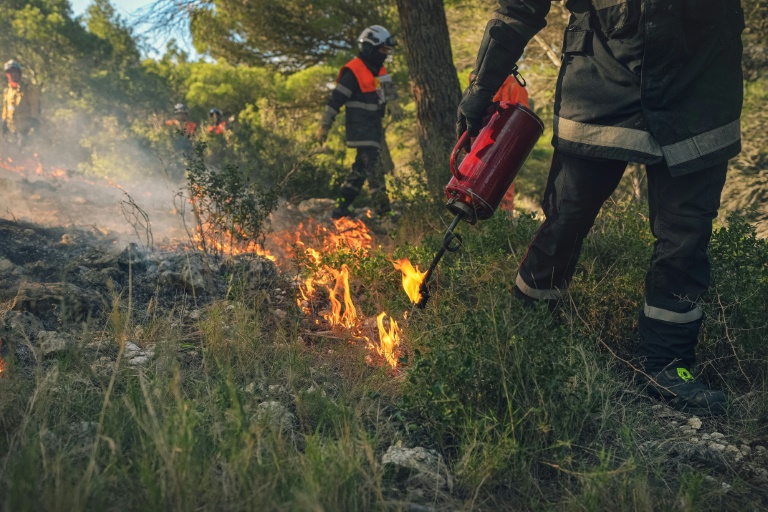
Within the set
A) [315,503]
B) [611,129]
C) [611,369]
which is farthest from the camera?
[611,369]

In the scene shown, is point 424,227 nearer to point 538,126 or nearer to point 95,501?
point 538,126

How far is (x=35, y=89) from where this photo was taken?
12633 millimetres

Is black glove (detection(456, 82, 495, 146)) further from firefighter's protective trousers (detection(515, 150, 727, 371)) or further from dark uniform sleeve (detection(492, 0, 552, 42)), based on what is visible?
firefighter's protective trousers (detection(515, 150, 727, 371))

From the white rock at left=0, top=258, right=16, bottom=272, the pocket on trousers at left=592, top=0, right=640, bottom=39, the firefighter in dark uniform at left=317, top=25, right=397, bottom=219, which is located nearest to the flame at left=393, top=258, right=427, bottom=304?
the pocket on trousers at left=592, top=0, right=640, bottom=39

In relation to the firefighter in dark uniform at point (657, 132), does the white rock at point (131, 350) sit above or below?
below

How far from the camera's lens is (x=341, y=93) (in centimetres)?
690

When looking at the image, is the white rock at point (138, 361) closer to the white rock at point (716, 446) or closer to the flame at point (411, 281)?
the flame at point (411, 281)

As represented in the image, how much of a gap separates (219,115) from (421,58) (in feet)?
28.6

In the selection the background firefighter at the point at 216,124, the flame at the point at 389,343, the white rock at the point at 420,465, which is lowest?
the background firefighter at the point at 216,124

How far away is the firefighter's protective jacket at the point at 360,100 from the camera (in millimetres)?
6906

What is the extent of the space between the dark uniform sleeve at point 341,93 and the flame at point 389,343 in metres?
4.28

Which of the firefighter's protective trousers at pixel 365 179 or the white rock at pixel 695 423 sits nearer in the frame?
Answer: the white rock at pixel 695 423

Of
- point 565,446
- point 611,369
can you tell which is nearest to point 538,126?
point 611,369

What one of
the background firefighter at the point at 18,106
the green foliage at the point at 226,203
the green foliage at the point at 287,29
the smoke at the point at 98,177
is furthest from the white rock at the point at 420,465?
the background firefighter at the point at 18,106
